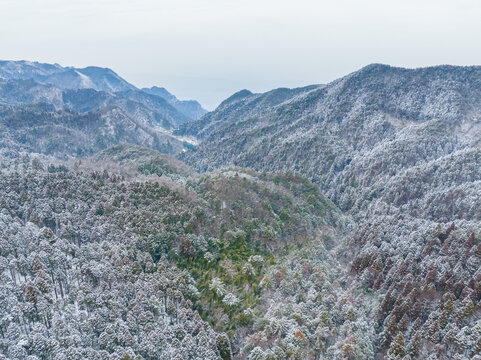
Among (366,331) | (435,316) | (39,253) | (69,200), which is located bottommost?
(366,331)

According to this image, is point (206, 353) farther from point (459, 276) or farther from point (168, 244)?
point (459, 276)

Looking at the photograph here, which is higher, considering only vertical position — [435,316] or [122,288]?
[122,288]

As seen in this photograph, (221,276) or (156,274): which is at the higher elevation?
(156,274)

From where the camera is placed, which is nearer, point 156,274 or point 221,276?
point 156,274

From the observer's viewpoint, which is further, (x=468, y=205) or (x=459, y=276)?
(x=468, y=205)

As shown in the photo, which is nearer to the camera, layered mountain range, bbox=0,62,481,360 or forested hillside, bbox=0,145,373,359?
forested hillside, bbox=0,145,373,359

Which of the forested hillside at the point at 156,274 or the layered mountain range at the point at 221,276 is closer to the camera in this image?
the forested hillside at the point at 156,274

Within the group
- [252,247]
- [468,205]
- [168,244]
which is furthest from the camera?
[468,205]

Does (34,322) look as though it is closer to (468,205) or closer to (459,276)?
(459,276)

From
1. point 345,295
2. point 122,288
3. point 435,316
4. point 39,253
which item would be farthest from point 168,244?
point 435,316

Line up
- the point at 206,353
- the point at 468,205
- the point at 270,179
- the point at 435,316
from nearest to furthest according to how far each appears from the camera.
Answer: the point at 206,353 < the point at 435,316 < the point at 468,205 < the point at 270,179
